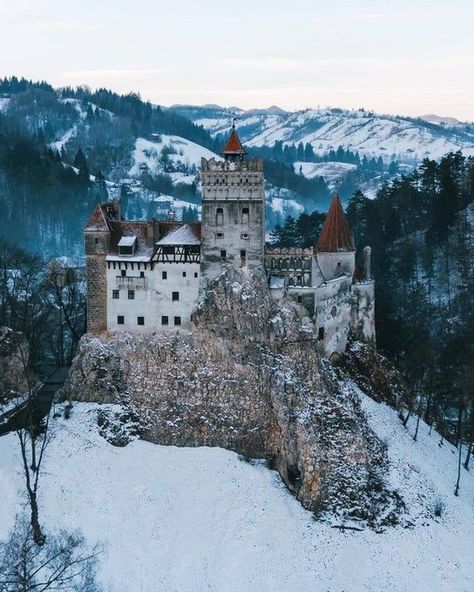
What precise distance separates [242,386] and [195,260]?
9.91 metres

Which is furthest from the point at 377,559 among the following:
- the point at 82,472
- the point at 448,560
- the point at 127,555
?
the point at 82,472

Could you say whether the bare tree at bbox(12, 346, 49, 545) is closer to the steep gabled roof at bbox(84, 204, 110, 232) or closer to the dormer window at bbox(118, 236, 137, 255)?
the dormer window at bbox(118, 236, 137, 255)

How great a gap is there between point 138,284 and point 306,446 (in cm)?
1715

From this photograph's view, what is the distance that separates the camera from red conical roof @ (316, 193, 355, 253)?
197 feet

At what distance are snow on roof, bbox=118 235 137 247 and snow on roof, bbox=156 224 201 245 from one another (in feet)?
6.35

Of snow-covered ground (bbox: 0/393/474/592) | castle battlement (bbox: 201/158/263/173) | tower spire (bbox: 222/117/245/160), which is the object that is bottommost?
snow-covered ground (bbox: 0/393/474/592)

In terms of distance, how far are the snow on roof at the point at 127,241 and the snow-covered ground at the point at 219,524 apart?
41.1 feet

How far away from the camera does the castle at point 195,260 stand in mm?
55375

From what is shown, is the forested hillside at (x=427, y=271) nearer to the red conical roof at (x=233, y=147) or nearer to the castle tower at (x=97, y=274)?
the red conical roof at (x=233, y=147)

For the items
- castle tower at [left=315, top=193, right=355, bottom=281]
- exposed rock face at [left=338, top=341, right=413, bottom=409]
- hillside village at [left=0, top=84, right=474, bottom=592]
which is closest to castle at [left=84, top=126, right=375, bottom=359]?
hillside village at [left=0, top=84, right=474, bottom=592]

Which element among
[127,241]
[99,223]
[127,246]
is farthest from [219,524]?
[99,223]

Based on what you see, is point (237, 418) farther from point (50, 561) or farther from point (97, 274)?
point (50, 561)

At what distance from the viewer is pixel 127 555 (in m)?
44.8

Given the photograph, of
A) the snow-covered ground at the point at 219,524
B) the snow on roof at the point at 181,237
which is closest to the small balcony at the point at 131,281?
the snow on roof at the point at 181,237
